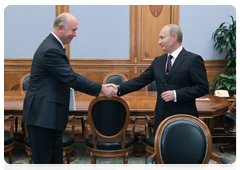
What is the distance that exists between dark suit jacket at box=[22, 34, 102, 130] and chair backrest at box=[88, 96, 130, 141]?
0.33 m

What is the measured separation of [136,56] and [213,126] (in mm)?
2487

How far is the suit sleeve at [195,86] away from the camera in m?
1.87

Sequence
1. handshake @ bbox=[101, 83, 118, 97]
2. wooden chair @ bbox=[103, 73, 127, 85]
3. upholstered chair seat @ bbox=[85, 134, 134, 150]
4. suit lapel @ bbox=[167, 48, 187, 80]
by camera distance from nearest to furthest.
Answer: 1. suit lapel @ bbox=[167, 48, 187, 80]
2. handshake @ bbox=[101, 83, 118, 97]
3. upholstered chair seat @ bbox=[85, 134, 134, 150]
4. wooden chair @ bbox=[103, 73, 127, 85]

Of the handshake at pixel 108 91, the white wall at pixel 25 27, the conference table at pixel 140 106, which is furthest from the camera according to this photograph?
the white wall at pixel 25 27

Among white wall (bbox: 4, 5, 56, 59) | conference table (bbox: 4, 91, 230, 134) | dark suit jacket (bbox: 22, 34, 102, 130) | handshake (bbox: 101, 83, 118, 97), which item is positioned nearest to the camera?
dark suit jacket (bbox: 22, 34, 102, 130)

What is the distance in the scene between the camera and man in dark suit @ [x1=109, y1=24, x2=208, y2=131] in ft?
6.17

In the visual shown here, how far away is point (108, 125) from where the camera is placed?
7.23 ft

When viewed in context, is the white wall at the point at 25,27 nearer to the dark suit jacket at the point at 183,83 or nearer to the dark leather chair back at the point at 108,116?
the dark leather chair back at the point at 108,116

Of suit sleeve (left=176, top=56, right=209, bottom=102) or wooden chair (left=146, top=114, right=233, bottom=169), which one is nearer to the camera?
wooden chair (left=146, top=114, right=233, bottom=169)

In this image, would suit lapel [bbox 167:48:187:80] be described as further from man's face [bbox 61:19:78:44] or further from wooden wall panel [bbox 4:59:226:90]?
wooden wall panel [bbox 4:59:226:90]

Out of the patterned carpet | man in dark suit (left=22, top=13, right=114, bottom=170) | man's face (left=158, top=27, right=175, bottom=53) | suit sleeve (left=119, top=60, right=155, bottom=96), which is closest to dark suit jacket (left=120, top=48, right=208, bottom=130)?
man's face (left=158, top=27, right=175, bottom=53)

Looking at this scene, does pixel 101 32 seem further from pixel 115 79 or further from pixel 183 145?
pixel 183 145

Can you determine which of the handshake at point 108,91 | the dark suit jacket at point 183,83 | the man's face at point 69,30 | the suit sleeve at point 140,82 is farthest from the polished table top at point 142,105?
the man's face at point 69,30

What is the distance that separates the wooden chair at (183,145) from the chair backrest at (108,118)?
60cm
